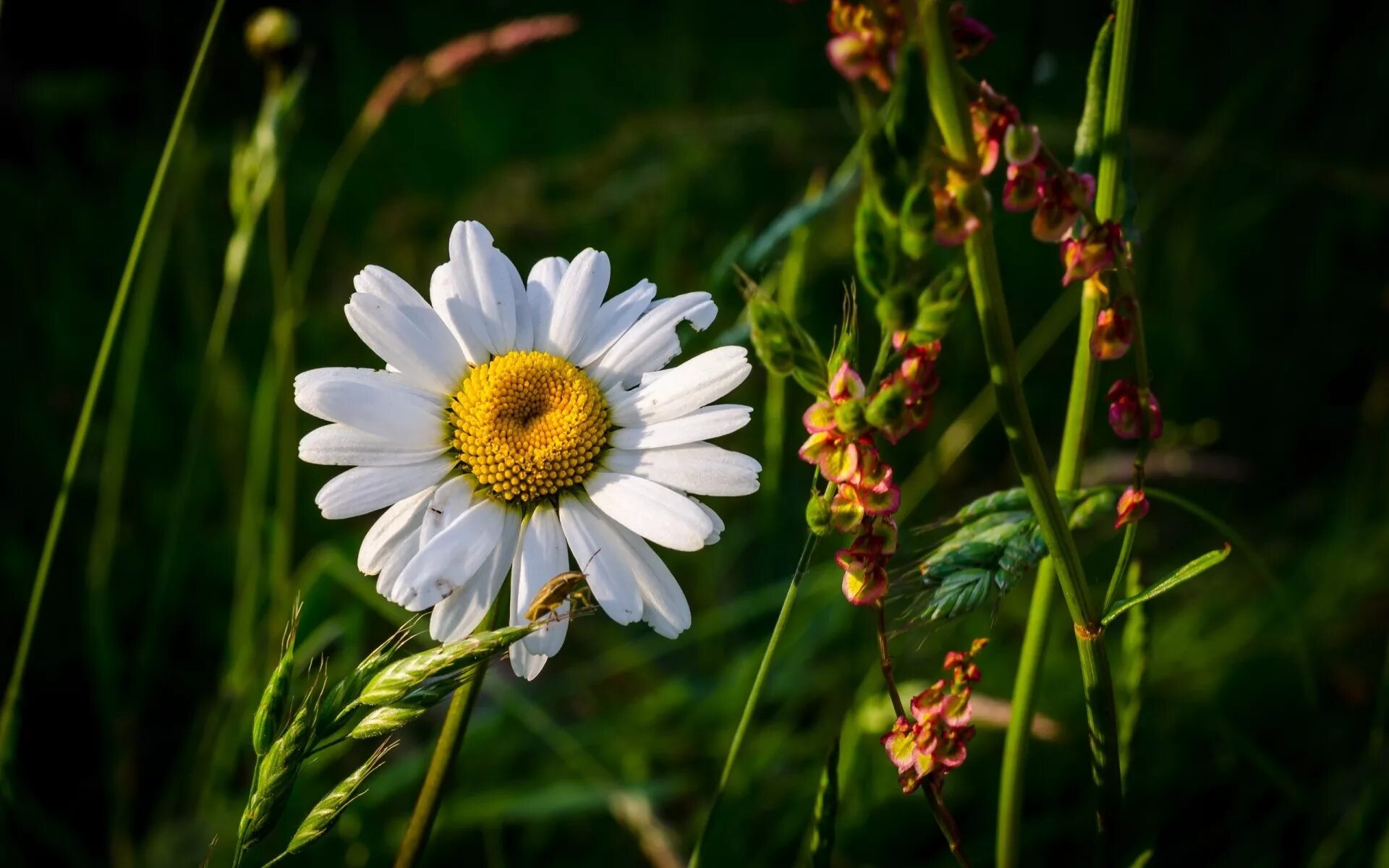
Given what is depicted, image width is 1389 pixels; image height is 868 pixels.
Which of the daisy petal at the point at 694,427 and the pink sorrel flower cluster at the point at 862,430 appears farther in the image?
the daisy petal at the point at 694,427

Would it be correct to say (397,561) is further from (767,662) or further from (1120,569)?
(1120,569)

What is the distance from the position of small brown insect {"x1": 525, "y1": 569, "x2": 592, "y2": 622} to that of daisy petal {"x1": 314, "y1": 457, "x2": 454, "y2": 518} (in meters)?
0.12

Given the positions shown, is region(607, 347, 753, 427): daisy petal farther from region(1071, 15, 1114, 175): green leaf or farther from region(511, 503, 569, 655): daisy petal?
region(1071, 15, 1114, 175): green leaf

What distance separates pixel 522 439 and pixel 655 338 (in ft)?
0.38

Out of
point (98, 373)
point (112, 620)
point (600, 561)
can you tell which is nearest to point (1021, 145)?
point (600, 561)

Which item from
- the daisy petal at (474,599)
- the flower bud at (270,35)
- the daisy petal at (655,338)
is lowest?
the daisy petal at (474,599)

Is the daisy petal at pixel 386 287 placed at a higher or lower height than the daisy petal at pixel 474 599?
Answer: higher

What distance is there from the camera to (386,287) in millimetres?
707

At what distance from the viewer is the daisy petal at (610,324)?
2.48 ft

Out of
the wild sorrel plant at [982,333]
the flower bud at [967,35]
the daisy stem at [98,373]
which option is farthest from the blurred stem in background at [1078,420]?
the daisy stem at [98,373]

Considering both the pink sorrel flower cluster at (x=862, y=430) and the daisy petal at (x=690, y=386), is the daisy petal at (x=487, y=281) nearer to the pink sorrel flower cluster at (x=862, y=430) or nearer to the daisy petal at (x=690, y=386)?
the daisy petal at (x=690, y=386)

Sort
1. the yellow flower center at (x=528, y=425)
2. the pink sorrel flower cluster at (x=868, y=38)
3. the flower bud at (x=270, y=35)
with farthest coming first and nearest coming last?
the flower bud at (x=270, y=35) < the yellow flower center at (x=528, y=425) < the pink sorrel flower cluster at (x=868, y=38)

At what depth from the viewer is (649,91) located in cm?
269

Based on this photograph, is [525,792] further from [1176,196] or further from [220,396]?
[1176,196]
